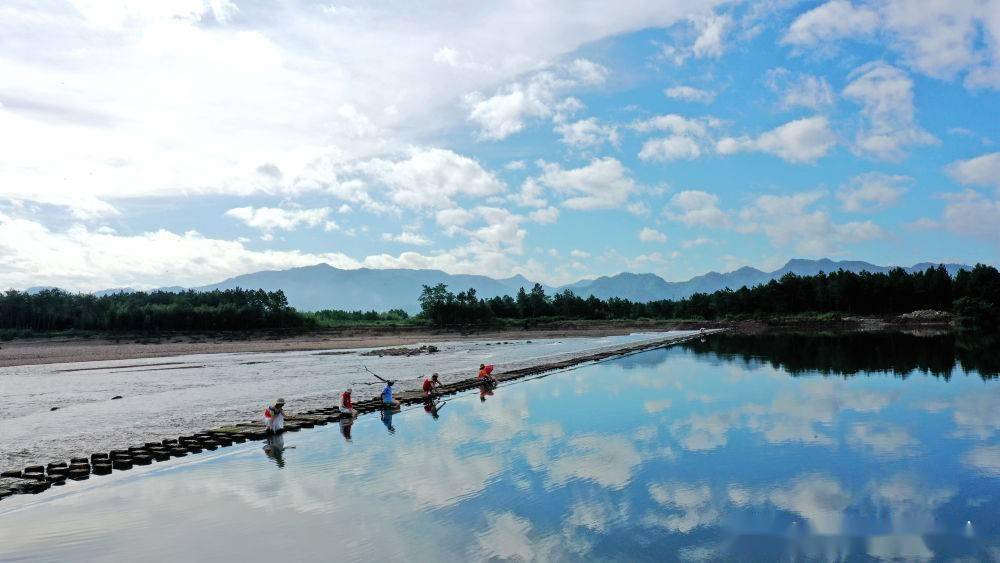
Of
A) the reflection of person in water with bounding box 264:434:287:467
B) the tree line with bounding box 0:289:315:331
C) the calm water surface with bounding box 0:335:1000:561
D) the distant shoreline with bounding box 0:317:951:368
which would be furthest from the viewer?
the tree line with bounding box 0:289:315:331

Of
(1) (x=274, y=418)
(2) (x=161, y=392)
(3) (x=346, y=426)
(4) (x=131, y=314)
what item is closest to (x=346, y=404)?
(3) (x=346, y=426)

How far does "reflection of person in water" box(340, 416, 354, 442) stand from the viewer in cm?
2211

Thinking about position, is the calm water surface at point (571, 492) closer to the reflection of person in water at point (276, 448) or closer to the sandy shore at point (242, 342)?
the reflection of person in water at point (276, 448)

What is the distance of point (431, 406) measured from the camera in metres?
28.5

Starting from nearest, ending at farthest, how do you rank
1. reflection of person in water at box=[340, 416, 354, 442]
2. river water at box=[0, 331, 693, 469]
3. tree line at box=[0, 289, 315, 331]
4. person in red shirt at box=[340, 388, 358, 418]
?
reflection of person in water at box=[340, 416, 354, 442] < river water at box=[0, 331, 693, 469] < person in red shirt at box=[340, 388, 358, 418] < tree line at box=[0, 289, 315, 331]

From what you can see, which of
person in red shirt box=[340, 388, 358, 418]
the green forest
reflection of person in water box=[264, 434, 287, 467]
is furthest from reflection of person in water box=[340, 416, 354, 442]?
the green forest

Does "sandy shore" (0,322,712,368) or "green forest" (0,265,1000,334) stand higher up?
"green forest" (0,265,1000,334)

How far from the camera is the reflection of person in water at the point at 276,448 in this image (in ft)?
61.5

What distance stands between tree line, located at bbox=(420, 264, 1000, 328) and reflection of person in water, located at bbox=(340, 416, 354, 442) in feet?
290

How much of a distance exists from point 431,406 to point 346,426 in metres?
5.61

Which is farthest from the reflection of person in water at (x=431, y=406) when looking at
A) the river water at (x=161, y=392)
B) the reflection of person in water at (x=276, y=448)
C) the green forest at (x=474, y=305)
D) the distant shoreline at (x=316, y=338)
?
the green forest at (x=474, y=305)

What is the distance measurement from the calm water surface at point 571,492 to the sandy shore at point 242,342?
56891mm

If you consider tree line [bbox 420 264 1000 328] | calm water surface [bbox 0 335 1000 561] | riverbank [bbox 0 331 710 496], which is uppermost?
tree line [bbox 420 264 1000 328]

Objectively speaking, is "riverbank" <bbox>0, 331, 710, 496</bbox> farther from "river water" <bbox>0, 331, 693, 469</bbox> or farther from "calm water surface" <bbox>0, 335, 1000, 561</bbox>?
"calm water surface" <bbox>0, 335, 1000, 561</bbox>
